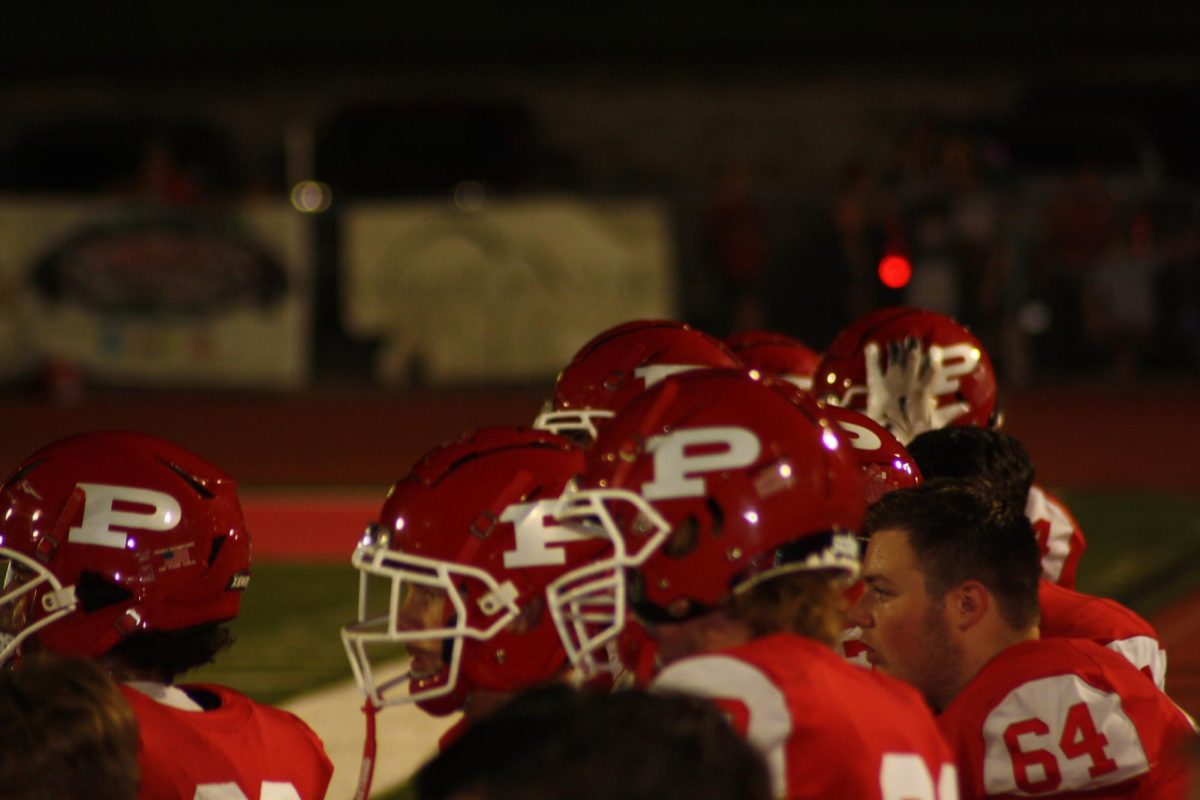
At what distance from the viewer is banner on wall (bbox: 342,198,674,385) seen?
15.9 m

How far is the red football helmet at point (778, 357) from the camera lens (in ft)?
15.3

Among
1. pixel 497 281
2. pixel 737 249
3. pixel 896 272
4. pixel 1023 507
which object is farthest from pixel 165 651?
pixel 737 249

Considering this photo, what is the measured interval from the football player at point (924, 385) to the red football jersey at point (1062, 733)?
135cm

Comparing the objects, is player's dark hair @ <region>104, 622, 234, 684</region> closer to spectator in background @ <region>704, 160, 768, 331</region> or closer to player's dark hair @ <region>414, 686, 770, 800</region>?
player's dark hair @ <region>414, 686, 770, 800</region>

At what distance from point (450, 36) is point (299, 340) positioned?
7.87 m

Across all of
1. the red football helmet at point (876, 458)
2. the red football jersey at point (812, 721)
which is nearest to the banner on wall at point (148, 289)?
the red football helmet at point (876, 458)

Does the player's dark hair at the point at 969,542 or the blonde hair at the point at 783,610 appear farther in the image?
the player's dark hair at the point at 969,542

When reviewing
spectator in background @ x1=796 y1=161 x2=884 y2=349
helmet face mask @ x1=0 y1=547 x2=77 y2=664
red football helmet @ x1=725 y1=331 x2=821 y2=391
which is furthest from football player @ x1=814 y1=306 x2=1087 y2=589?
spectator in background @ x1=796 y1=161 x2=884 y2=349

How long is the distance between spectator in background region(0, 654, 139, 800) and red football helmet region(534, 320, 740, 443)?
143 cm

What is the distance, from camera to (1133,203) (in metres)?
16.0

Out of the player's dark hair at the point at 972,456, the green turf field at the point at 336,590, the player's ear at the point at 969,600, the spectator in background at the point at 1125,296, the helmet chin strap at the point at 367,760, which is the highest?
the player's dark hair at the point at 972,456

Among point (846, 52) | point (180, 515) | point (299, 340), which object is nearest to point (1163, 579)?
point (180, 515)

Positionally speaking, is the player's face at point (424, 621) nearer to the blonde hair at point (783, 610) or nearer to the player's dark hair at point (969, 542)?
the blonde hair at point (783, 610)

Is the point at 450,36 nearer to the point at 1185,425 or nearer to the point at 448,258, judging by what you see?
the point at 448,258
